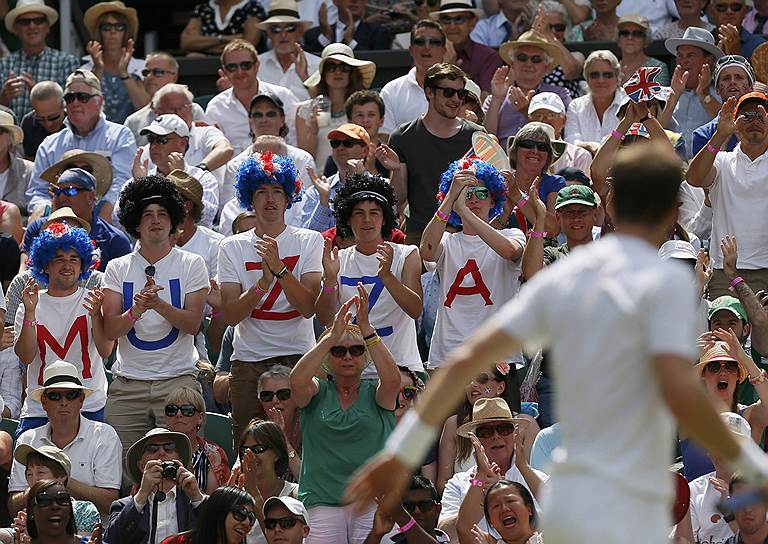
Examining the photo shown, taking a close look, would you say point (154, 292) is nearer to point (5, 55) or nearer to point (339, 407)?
point (339, 407)

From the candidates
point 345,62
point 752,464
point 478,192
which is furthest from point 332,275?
point 752,464

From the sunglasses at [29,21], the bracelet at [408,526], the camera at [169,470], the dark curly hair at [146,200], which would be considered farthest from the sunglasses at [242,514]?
the sunglasses at [29,21]

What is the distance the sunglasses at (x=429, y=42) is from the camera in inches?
499

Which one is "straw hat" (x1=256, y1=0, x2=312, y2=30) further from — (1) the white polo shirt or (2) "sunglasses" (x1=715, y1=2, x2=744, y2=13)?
(1) the white polo shirt

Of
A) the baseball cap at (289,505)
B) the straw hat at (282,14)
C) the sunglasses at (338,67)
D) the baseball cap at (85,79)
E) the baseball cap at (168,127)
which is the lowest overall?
the baseball cap at (289,505)

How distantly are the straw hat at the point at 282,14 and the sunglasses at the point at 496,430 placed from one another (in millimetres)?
6402

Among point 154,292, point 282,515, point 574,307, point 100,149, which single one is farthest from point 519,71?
point 574,307

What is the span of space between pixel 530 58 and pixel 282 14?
2.62 meters

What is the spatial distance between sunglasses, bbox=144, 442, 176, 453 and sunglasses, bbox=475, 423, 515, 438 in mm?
1690

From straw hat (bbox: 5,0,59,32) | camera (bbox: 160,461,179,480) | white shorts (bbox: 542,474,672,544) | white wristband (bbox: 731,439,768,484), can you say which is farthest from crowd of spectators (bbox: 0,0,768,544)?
white wristband (bbox: 731,439,768,484)

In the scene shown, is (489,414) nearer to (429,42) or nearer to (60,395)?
(60,395)

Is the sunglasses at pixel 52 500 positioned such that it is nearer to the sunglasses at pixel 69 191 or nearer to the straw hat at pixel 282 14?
the sunglasses at pixel 69 191

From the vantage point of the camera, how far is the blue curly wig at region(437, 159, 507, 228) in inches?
386

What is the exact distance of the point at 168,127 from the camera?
39.7ft
